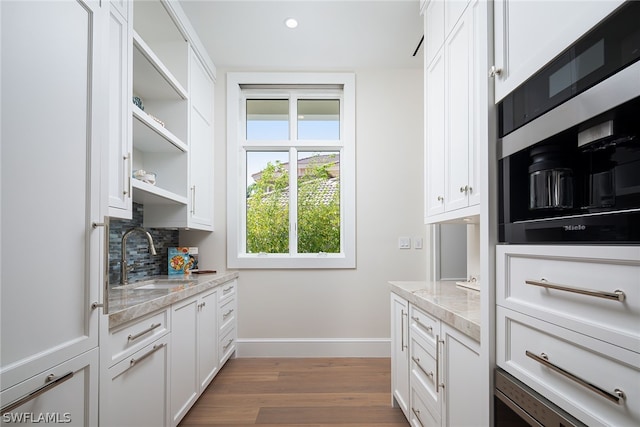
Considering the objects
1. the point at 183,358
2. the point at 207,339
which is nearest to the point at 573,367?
the point at 183,358

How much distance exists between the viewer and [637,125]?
672 millimetres

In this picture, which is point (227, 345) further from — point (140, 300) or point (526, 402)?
point (526, 402)

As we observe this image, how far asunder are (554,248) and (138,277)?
264 cm

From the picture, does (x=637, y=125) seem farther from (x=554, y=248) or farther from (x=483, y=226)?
(x=483, y=226)

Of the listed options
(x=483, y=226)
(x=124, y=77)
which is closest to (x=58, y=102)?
(x=124, y=77)

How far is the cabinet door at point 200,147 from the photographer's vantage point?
2.82m

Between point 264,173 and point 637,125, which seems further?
point 264,173

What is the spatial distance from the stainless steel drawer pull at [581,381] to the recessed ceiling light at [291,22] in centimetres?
268

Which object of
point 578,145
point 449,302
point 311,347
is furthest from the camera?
point 311,347

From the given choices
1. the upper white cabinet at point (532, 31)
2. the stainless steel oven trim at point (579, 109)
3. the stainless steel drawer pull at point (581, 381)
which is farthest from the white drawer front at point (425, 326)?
the upper white cabinet at point (532, 31)

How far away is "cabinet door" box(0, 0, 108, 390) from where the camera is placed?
2.67 feet

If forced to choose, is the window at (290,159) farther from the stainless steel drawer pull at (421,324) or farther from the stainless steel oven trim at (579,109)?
the stainless steel oven trim at (579,109)

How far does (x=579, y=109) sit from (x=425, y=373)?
1.37 meters

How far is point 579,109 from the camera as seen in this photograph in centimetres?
75
